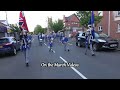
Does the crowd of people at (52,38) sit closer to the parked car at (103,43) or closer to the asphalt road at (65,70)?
the parked car at (103,43)

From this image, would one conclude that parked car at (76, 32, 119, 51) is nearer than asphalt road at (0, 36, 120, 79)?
No

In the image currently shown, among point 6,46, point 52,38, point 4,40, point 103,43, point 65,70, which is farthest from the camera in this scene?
point 52,38

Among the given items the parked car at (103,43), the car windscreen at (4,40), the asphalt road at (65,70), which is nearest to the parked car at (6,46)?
the car windscreen at (4,40)

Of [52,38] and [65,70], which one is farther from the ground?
[52,38]

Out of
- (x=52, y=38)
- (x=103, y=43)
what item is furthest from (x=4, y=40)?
(x=103, y=43)

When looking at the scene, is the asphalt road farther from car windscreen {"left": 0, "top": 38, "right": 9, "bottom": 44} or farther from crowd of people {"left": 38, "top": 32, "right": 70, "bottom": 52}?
crowd of people {"left": 38, "top": 32, "right": 70, "bottom": 52}

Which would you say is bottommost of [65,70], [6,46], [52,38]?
[65,70]

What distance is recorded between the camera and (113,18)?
2691 centimetres

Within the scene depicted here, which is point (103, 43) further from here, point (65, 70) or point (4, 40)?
point (65, 70)

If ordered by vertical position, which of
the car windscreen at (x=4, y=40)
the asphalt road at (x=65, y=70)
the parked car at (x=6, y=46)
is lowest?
the asphalt road at (x=65, y=70)

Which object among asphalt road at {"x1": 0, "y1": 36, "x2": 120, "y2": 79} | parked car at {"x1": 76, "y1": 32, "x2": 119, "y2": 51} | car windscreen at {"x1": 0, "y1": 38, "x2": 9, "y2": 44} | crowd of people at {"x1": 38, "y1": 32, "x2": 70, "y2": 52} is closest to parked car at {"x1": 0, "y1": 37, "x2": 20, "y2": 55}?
car windscreen at {"x1": 0, "y1": 38, "x2": 9, "y2": 44}

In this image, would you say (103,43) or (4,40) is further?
(103,43)
